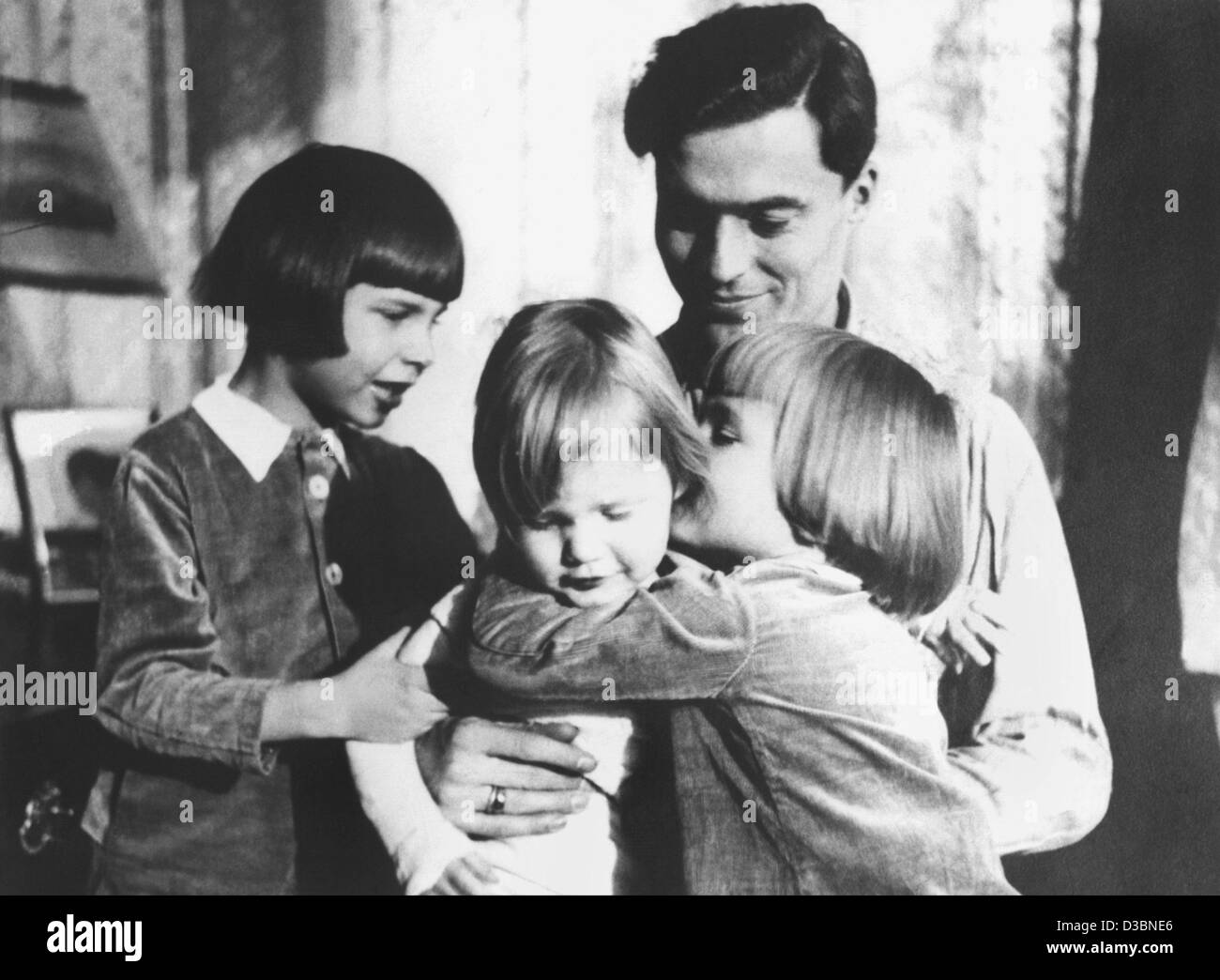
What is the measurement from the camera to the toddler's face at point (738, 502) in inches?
85.0

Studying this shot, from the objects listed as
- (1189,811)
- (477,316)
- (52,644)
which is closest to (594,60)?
(477,316)

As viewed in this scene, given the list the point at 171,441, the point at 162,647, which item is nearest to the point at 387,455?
the point at 171,441

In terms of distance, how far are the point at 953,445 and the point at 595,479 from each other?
0.62 metres

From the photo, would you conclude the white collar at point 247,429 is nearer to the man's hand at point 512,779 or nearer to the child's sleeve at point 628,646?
the child's sleeve at point 628,646

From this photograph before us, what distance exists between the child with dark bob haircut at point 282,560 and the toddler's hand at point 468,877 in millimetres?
104

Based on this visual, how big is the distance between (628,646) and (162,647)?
74cm

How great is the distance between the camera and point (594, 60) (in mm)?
2254

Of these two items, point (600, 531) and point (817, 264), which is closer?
point (600, 531)

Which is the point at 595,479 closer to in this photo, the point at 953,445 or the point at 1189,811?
the point at 953,445

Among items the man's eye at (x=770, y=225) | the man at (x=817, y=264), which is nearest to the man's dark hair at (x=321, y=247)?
the man at (x=817, y=264)

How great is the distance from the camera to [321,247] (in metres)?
2.18

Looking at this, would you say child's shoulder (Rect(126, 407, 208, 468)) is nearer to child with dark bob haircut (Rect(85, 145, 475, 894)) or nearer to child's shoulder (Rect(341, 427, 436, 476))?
child with dark bob haircut (Rect(85, 145, 475, 894))

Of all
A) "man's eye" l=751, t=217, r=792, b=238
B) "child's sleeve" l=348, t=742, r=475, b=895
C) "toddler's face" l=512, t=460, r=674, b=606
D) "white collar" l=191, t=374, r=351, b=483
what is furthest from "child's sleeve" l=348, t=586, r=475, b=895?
"man's eye" l=751, t=217, r=792, b=238

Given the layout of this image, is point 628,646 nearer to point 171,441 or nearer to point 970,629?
point 970,629
